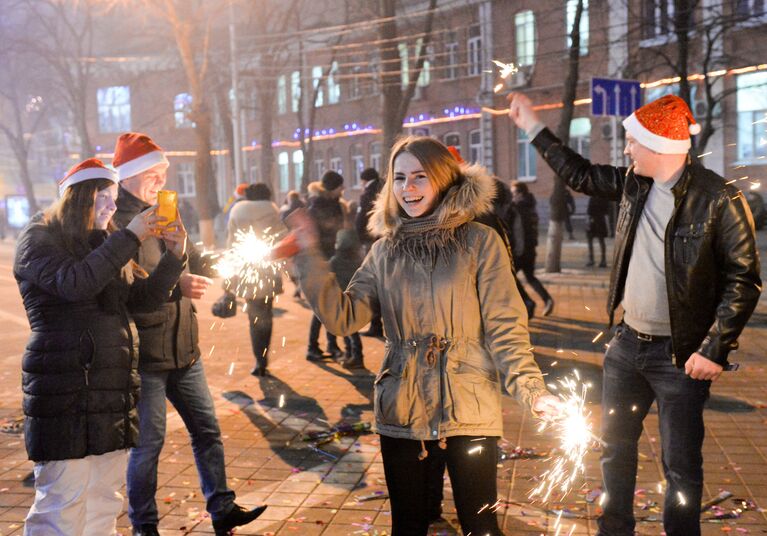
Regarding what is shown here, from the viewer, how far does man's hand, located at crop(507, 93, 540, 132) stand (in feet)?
13.7

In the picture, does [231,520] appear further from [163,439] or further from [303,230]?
[303,230]

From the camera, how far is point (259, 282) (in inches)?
332

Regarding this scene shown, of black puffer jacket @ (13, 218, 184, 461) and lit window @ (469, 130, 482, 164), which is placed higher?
lit window @ (469, 130, 482, 164)

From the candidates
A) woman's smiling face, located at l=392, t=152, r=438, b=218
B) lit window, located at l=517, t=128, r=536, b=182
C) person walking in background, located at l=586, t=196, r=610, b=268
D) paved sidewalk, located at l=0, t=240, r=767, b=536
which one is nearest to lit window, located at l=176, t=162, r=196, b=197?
lit window, located at l=517, t=128, r=536, b=182

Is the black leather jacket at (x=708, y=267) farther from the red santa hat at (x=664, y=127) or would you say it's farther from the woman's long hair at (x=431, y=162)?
the woman's long hair at (x=431, y=162)

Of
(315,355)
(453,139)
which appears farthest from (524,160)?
(315,355)

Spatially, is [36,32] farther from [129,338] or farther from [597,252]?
[129,338]

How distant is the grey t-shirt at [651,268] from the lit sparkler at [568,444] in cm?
48

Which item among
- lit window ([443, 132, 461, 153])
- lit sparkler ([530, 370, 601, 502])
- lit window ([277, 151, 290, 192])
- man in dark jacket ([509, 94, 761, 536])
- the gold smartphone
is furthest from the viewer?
lit window ([277, 151, 290, 192])

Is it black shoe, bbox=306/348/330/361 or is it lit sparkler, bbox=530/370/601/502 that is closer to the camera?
lit sparkler, bbox=530/370/601/502

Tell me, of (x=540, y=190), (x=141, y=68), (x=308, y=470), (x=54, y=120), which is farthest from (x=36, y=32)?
(x=308, y=470)

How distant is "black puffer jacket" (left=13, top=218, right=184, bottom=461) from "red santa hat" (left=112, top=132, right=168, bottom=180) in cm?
82

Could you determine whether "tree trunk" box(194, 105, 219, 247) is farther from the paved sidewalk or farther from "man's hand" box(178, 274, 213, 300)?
"man's hand" box(178, 274, 213, 300)

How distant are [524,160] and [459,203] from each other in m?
31.9
